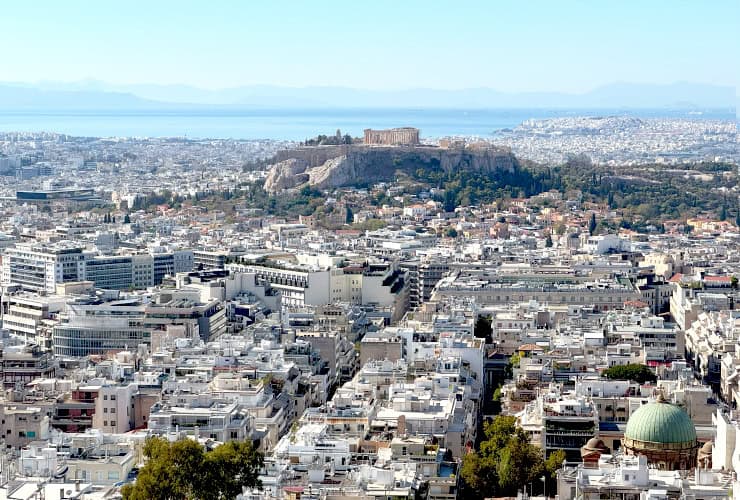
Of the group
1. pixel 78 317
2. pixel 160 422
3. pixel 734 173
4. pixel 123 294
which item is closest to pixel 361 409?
pixel 160 422

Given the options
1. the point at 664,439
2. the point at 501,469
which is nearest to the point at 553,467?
the point at 501,469

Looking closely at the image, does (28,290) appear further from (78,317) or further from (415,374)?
(415,374)

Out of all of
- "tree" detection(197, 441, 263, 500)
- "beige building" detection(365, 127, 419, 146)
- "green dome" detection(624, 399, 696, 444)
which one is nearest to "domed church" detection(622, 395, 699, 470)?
"green dome" detection(624, 399, 696, 444)

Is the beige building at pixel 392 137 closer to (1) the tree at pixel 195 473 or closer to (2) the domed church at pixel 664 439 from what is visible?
(2) the domed church at pixel 664 439

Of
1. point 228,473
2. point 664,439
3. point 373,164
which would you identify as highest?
point 228,473

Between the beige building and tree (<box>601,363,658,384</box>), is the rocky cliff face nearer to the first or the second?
the beige building

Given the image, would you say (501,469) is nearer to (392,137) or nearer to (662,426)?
(662,426)

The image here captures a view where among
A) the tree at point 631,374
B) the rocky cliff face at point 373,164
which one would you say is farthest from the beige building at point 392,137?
the tree at point 631,374

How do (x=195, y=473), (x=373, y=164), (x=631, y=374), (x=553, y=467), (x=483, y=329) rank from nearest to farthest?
(x=195, y=473) < (x=553, y=467) < (x=631, y=374) < (x=483, y=329) < (x=373, y=164)
